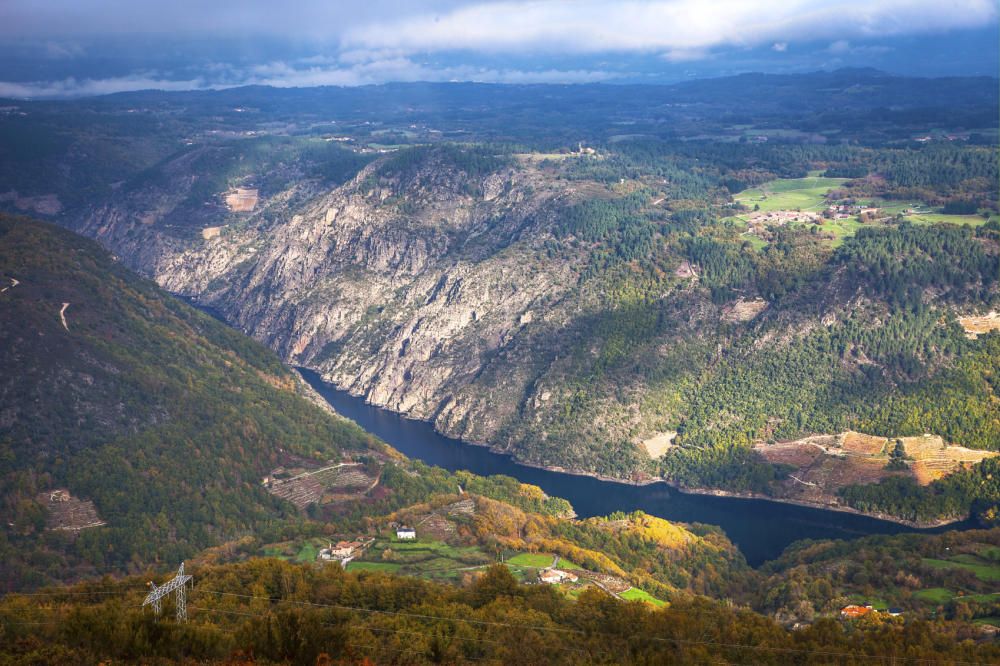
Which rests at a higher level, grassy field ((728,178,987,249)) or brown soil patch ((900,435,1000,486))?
grassy field ((728,178,987,249))

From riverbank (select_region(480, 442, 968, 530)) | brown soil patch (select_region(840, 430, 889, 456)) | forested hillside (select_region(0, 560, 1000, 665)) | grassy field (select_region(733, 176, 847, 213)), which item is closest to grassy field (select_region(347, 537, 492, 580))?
forested hillside (select_region(0, 560, 1000, 665))

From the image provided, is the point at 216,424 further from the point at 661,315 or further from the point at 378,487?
the point at 661,315

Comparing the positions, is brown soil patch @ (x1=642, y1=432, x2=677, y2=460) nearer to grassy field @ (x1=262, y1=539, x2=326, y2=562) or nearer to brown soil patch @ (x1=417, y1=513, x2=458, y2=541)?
brown soil patch @ (x1=417, y1=513, x2=458, y2=541)

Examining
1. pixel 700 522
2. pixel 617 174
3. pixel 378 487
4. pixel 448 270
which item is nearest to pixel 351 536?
pixel 378 487

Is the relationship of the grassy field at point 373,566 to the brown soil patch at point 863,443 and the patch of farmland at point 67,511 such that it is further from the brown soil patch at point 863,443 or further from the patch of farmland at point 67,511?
the brown soil patch at point 863,443

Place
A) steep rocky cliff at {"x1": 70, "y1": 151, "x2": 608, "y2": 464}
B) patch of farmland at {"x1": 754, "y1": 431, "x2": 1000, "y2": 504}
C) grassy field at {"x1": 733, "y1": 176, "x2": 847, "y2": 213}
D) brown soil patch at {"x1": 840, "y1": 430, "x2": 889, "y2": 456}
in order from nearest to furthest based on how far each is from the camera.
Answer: patch of farmland at {"x1": 754, "y1": 431, "x2": 1000, "y2": 504}
brown soil patch at {"x1": 840, "y1": 430, "x2": 889, "y2": 456}
steep rocky cliff at {"x1": 70, "y1": 151, "x2": 608, "y2": 464}
grassy field at {"x1": 733, "y1": 176, "x2": 847, "y2": 213}

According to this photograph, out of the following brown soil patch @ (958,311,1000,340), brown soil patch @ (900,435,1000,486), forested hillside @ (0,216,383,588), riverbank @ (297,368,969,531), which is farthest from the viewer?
brown soil patch @ (958,311,1000,340)
